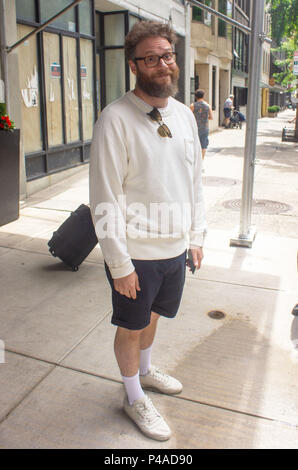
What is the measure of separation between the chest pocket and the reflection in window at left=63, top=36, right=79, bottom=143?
7.76 meters

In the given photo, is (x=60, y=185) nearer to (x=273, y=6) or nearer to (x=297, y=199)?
(x=297, y=199)

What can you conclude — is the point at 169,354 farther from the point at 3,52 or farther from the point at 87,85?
the point at 87,85

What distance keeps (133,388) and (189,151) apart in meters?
1.36

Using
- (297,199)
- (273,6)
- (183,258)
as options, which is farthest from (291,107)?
(183,258)

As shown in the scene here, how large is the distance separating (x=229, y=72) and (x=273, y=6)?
1206 centimetres

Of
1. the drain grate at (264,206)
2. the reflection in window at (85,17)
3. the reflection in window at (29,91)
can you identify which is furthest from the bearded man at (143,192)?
the reflection in window at (85,17)

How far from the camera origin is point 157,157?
2217mm

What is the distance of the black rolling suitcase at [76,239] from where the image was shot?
473cm

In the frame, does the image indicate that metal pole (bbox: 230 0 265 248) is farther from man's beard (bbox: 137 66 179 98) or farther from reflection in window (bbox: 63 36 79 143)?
reflection in window (bbox: 63 36 79 143)

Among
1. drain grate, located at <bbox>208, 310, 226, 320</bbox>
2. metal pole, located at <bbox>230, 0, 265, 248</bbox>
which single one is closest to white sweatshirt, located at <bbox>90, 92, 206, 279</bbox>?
drain grate, located at <bbox>208, 310, 226, 320</bbox>

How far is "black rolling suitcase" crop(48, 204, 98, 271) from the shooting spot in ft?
15.5

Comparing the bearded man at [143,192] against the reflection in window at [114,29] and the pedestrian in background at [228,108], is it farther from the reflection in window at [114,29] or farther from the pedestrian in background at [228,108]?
the pedestrian in background at [228,108]

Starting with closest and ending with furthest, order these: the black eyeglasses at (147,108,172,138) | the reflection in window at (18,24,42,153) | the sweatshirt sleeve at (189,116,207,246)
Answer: the black eyeglasses at (147,108,172,138)
the sweatshirt sleeve at (189,116,207,246)
the reflection in window at (18,24,42,153)

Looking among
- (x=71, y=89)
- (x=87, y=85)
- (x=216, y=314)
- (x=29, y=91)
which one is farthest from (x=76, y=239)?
(x=87, y=85)
